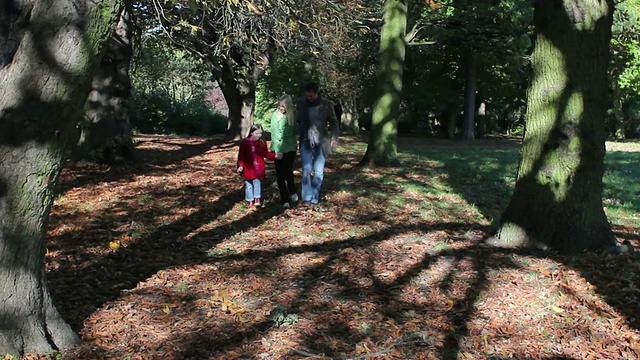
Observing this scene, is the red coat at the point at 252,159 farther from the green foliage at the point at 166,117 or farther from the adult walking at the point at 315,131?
the green foliage at the point at 166,117

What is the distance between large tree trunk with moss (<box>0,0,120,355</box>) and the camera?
3455 millimetres

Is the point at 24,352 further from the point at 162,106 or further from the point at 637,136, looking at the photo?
the point at 637,136

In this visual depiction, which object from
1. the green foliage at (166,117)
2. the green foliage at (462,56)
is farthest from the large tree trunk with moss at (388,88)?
the green foliage at (166,117)

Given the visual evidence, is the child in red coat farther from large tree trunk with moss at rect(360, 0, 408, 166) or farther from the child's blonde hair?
large tree trunk with moss at rect(360, 0, 408, 166)

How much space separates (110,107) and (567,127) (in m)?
8.98

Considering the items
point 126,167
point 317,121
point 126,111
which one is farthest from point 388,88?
point 126,167

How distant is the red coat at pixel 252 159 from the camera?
27.7 ft

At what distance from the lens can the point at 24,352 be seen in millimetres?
3646

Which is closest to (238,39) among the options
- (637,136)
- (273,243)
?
(273,243)

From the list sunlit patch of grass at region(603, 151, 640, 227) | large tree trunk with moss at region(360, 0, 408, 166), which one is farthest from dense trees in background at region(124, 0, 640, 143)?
sunlit patch of grass at region(603, 151, 640, 227)

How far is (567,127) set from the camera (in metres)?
5.96

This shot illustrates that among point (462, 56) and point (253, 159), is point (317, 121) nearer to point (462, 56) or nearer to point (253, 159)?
point (253, 159)

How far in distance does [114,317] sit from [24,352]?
3.03 ft

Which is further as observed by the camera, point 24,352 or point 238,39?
point 238,39
